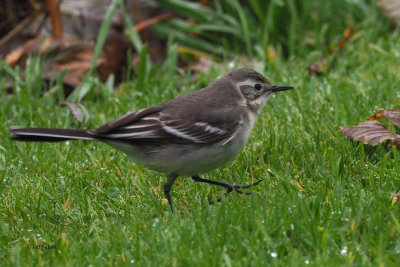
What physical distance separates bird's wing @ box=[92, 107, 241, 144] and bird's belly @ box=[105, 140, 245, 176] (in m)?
0.05

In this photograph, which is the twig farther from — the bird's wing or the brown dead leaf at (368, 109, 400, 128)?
the brown dead leaf at (368, 109, 400, 128)

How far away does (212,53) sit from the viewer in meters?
9.27

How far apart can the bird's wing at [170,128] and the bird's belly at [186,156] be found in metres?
0.05

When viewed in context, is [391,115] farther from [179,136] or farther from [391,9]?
[391,9]

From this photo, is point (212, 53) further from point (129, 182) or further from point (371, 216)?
point (371, 216)

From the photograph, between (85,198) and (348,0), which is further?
(348,0)

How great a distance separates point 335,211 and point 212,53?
18.5 feet

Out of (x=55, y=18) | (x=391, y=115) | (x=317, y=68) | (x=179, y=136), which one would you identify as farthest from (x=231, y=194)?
(x=55, y=18)

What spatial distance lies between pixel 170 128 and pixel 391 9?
5158 mm

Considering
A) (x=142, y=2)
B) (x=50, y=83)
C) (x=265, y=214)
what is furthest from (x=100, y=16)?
(x=265, y=214)

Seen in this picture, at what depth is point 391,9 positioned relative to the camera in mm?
8555

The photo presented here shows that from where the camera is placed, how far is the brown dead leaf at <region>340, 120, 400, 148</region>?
4914 millimetres

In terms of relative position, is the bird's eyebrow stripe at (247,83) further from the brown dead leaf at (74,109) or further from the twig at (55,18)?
the twig at (55,18)

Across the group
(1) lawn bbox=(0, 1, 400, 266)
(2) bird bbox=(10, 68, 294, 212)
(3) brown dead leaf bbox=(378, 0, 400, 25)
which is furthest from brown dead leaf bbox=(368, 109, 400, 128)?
(3) brown dead leaf bbox=(378, 0, 400, 25)
